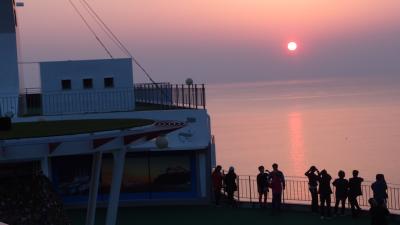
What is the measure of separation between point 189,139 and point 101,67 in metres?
5.12

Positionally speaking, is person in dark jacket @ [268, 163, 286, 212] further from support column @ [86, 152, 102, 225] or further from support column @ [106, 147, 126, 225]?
support column @ [106, 147, 126, 225]

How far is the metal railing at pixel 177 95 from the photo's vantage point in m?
24.8

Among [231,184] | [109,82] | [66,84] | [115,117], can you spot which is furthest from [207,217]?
[66,84]

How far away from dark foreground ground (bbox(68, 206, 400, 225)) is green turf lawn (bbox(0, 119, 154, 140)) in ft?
21.1

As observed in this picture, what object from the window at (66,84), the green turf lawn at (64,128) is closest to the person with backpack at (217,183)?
the window at (66,84)

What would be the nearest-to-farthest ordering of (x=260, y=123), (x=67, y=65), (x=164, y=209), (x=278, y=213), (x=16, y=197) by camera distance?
1. (x=16, y=197)
2. (x=278, y=213)
3. (x=164, y=209)
4. (x=67, y=65)
5. (x=260, y=123)

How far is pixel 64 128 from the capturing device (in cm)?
1300

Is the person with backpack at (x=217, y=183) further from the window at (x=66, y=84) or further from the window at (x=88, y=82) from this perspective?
the window at (x=66, y=84)

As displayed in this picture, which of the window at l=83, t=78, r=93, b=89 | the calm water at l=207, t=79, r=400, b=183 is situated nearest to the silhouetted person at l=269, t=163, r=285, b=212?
the window at l=83, t=78, r=93, b=89

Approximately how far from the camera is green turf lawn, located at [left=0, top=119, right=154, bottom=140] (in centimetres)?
1199

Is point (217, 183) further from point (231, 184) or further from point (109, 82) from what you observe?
point (109, 82)

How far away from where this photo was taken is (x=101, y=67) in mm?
26719

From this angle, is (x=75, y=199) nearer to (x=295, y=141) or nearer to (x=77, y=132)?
(x=77, y=132)

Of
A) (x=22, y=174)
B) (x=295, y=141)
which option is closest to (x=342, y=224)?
(x=22, y=174)
